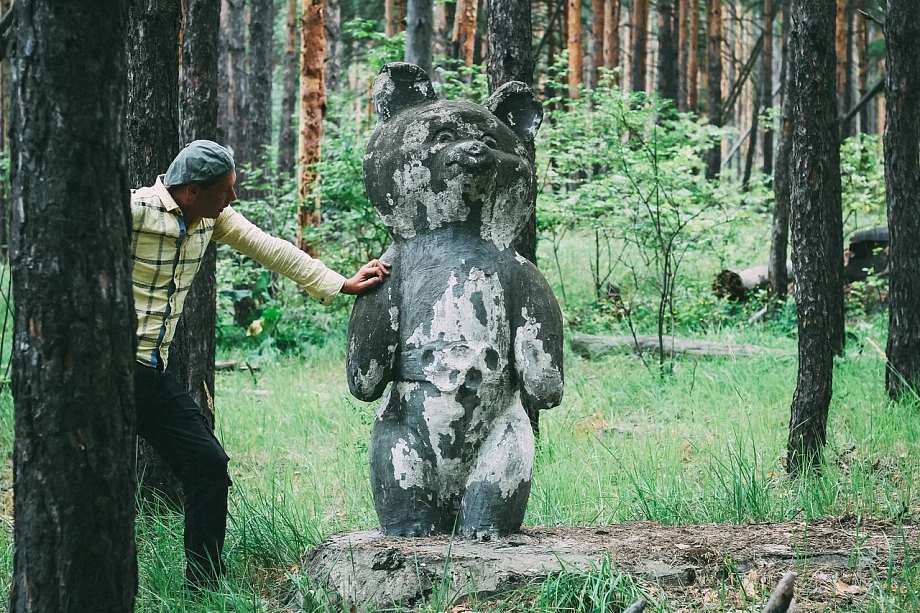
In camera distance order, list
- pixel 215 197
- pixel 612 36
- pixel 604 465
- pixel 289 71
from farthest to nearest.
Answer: pixel 612 36 < pixel 289 71 < pixel 604 465 < pixel 215 197

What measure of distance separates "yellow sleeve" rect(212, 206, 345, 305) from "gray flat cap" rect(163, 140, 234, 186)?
1.23ft

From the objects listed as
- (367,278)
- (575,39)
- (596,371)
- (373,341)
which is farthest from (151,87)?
(575,39)

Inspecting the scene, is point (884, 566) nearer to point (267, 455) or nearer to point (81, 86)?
point (81, 86)

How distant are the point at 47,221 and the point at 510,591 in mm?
2134

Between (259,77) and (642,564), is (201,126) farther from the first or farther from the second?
(259,77)

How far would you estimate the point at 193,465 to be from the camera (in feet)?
12.8

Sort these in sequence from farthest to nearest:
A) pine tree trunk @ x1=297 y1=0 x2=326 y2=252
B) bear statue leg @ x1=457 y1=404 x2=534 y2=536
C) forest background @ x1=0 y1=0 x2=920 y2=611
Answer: pine tree trunk @ x1=297 y1=0 x2=326 y2=252 < forest background @ x1=0 y1=0 x2=920 y2=611 < bear statue leg @ x1=457 y1=404 x2=534 y2=536

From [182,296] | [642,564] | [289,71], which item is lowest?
[642,564]

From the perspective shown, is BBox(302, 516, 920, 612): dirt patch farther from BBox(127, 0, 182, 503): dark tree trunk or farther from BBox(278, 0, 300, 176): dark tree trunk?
BBox(278, 0, 300, 176): dark tree trunk

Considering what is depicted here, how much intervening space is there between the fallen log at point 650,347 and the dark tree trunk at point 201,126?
4655 millimetres

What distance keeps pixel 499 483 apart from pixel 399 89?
6.18 feet

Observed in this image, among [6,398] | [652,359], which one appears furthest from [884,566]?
[6,398]

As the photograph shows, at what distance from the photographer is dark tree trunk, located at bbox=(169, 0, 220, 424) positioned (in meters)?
5.50

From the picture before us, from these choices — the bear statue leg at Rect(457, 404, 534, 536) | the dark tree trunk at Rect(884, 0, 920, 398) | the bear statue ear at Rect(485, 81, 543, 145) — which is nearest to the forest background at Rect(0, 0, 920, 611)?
the dark tree trunk at Rect(884, 0, 920, 398)
